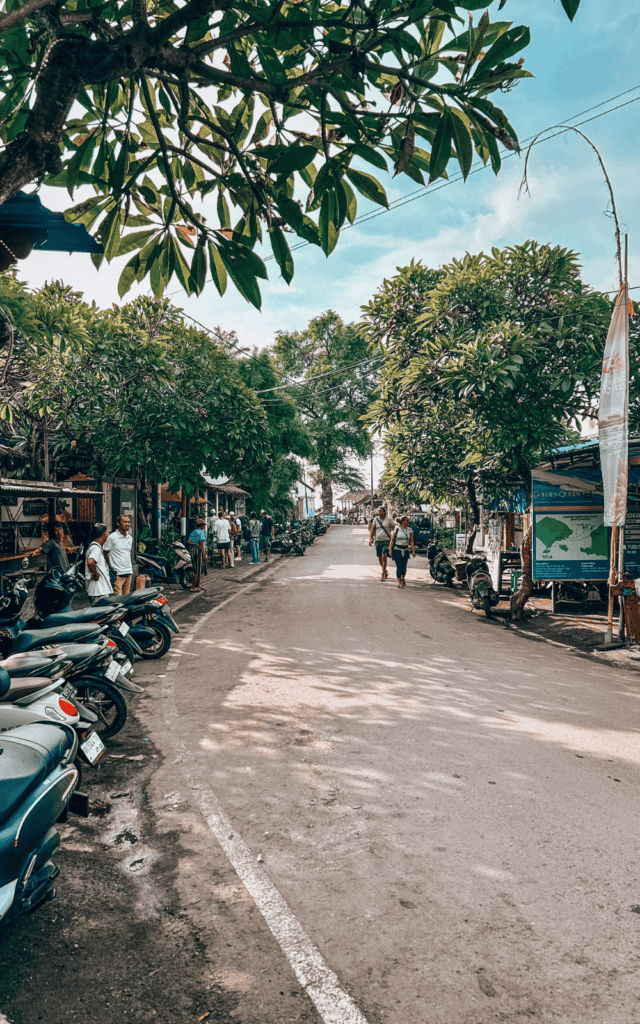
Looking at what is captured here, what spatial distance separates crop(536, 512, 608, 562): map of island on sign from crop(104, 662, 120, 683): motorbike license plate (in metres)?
7.73

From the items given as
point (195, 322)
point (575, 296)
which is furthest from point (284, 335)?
point (575, 296)

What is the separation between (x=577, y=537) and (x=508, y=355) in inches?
139

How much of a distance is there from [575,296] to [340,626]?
667 centimetres

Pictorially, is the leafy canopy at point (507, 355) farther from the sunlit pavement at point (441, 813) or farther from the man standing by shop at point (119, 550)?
the man standing by shop at point (119, 550)

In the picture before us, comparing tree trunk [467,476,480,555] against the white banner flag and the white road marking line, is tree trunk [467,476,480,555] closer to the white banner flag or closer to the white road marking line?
the white banner flag

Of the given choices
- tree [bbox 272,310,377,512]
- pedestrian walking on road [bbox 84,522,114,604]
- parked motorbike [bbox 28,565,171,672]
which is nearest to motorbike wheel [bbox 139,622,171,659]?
parked motorbike [bbox 28,565,171,672]

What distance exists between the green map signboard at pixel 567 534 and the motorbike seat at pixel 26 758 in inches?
364

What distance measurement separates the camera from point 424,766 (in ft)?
15.5

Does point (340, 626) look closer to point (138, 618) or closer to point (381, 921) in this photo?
point (138, 618)

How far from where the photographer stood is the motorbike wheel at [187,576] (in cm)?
1562

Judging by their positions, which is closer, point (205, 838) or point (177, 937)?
point (177, 937)

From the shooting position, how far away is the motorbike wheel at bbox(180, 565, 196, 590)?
15.6 meters

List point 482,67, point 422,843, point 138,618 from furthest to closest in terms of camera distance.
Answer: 1. point 138,618
2. point 422,843
3. point 482,67

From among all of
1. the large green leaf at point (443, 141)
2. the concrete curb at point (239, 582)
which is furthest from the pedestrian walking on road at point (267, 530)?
the large green leaf at point (443, 141)
